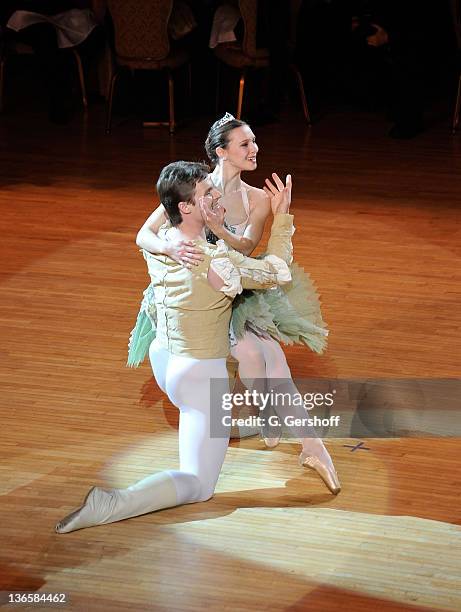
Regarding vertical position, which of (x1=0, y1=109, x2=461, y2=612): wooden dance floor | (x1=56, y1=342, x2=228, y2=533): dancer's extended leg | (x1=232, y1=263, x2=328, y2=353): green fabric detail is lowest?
(x1=0, y1=109, x2=461, y2=612): wooden dance floor

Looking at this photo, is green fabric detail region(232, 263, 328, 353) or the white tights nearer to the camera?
the white tights

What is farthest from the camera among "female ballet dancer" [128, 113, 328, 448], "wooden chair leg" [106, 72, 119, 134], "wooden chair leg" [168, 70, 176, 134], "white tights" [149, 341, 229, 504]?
"wooden chair leg" [106, 72, 119, 134]

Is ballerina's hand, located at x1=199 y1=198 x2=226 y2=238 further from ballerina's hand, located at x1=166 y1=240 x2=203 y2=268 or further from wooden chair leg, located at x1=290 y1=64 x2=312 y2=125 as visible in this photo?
wooden chair leg, located at x1=290 y1=64 x2=312 y2=125

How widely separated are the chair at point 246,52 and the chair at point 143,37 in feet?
1.09

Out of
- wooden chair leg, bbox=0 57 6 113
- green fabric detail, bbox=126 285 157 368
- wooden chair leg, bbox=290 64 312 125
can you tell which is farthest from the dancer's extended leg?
wooden chair leg, bbox=0 57 6 113

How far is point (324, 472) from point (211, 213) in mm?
889

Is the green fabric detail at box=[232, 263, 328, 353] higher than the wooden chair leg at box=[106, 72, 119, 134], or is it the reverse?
the green fabric detail at box=[232, 263, 328, 353]

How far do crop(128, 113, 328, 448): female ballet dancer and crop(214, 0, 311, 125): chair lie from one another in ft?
12.8

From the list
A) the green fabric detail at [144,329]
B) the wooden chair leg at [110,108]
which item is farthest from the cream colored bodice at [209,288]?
the wooden chair leg at [110,108]

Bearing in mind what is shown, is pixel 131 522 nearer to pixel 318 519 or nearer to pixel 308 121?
pixel 318 519

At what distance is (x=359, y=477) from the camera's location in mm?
3740

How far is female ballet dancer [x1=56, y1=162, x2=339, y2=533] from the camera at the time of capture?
3449 mm

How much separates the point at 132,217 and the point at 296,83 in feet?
9.74

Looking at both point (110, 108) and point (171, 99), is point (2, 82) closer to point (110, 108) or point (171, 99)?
point (110, 108)
